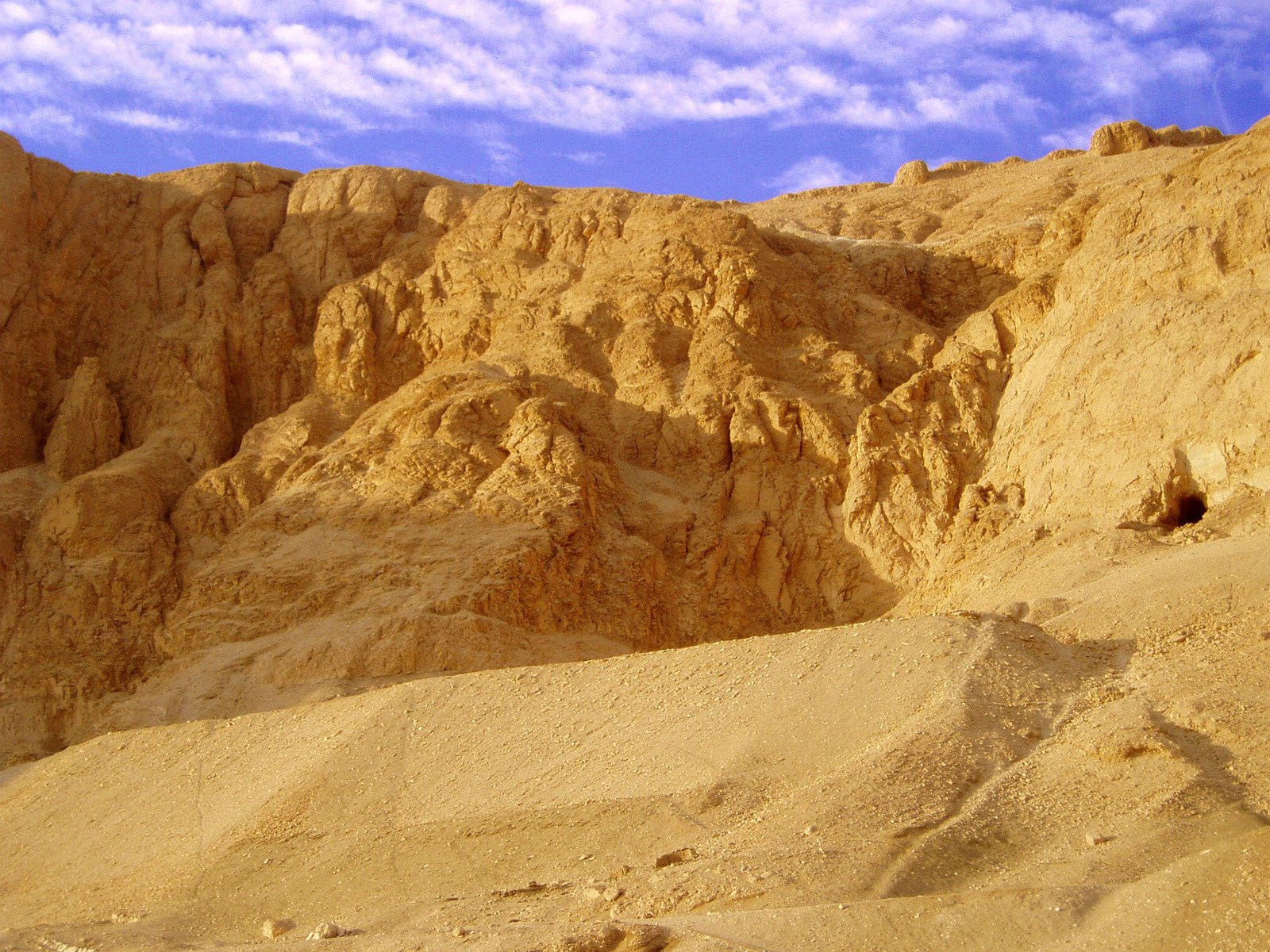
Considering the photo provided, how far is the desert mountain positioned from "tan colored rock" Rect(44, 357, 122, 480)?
0.35ft

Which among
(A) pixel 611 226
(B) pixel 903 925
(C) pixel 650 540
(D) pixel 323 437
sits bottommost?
(B) pixel 903 925

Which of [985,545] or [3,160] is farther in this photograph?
[3,160]

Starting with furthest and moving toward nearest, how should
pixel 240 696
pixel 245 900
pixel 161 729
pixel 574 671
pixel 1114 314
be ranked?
pixel 1114 314 → pixel 240 696 → pixel 161 729 → pixel 574 671 → pixel 245 900

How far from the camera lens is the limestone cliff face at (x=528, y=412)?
22281 mm

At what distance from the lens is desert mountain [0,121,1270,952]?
12.3 m

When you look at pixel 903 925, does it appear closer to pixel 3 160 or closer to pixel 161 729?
pixel 161 729

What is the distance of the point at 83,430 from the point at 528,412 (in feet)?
32.2

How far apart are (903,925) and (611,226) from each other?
22.8 m

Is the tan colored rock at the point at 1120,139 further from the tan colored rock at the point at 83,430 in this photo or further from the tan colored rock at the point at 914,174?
the tan colored rock at the point at 83,430

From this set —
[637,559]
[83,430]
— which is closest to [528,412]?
[637,559]

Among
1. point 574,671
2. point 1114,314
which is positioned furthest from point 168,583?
point 1114,314

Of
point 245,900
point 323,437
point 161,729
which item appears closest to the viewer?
point 245,900

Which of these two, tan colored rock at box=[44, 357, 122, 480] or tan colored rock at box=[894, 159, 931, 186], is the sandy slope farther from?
tan colored rock at box=[894, 159, 931, 186]

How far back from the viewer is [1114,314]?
23.6 m
